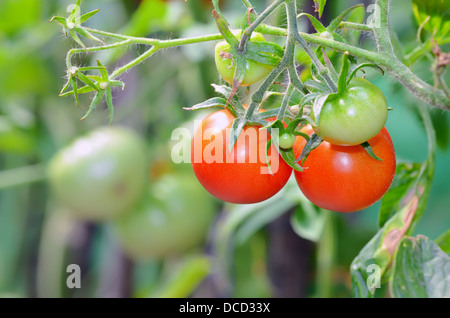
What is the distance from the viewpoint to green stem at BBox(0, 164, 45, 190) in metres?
1.07

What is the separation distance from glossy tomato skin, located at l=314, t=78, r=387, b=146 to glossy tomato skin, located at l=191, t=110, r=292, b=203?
5 cm

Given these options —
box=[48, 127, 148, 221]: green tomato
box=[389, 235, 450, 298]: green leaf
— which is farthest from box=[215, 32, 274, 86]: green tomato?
box=[48, 127, 148, 221]: green tomato

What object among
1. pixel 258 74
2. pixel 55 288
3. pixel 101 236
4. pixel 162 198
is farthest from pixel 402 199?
pixel 101 236

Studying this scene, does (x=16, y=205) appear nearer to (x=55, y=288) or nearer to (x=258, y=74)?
(x=55, y=288)

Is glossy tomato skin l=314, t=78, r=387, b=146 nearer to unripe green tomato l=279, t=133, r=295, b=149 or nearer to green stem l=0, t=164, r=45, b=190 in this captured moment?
unripe green tomato l=279, t=133, r=295, b=149

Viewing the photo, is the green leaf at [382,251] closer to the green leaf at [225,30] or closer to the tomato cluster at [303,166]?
the tomato cluster at [303,166]

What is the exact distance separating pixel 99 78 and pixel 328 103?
0.14 meters

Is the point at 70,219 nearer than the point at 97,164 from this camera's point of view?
No

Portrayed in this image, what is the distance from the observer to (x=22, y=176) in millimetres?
1094

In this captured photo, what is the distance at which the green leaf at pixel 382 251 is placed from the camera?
434mm

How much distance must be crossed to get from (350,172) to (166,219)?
2.14ft

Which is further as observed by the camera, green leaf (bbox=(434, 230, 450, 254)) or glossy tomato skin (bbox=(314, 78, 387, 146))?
green leaf (bbox=(434, 230, 450, 254))

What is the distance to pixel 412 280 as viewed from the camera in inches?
16.1

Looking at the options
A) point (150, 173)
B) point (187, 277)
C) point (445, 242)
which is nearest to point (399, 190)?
point (445, 242)
